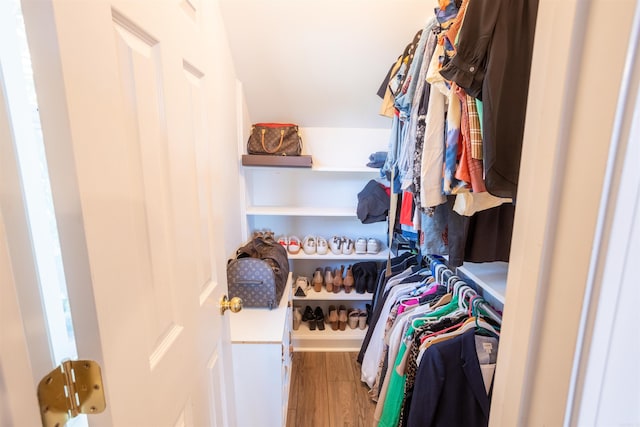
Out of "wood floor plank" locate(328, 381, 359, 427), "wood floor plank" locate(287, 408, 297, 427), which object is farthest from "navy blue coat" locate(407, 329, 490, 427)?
"wood floor plank" locate(287, 408, 297, 427)

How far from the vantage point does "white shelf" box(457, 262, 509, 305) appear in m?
1.11

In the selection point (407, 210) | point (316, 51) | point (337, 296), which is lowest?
point (337, 296)

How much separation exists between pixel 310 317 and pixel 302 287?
30cm

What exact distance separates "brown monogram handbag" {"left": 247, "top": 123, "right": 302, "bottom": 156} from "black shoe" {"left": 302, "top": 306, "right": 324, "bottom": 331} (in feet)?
4.40

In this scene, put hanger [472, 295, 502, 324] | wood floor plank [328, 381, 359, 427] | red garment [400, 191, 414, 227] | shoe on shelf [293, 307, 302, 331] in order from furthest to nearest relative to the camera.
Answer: shoe on shelf [293, 307, 302, 331]
wood floor plank [328, 381, 359, 427]
red garment [400, 191, 414, 227]
hanger [472, 295, 502, 324]

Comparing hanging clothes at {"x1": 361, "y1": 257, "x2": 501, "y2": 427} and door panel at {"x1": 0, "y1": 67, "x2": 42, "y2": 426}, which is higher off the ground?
door panel at {"x1": 0, "y1": 67, "x2": 42, "y2": 426}

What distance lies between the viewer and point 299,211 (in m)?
2.25

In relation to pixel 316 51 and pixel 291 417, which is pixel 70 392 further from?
pixel 316 51

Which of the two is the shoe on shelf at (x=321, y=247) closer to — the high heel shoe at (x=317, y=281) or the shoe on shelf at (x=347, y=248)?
the shoe on shelf at (x=347, y=248)

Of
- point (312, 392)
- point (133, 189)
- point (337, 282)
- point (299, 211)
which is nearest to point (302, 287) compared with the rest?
point (337, 282)

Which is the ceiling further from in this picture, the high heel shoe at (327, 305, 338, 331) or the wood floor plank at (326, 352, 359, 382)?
the wood floor plank at (326, 352, 359, 382)

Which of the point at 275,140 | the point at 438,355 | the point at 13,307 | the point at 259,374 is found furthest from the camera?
the point at 275,140

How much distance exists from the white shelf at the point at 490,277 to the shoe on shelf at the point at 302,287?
131 centimetres

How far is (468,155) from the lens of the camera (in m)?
0.81
